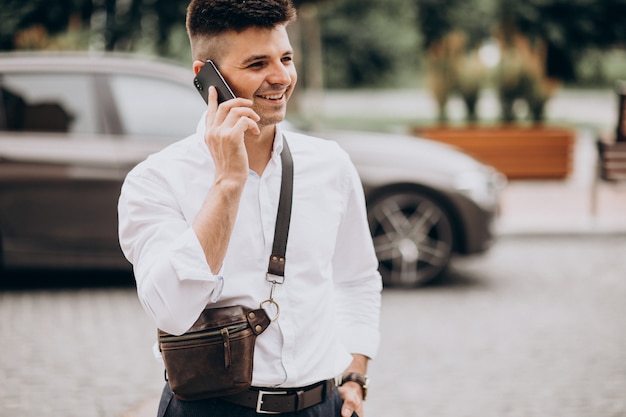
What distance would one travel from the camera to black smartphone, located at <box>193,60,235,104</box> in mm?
2066

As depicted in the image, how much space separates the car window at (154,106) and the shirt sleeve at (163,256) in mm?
5362

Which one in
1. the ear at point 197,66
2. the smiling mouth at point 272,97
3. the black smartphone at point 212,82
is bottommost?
the smiling mouth at point 272,97

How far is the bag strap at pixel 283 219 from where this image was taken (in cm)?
208

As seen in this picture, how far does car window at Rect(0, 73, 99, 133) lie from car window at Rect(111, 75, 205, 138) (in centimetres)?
25

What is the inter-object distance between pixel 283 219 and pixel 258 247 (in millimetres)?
90

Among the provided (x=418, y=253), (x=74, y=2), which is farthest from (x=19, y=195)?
(x=74, y=2)

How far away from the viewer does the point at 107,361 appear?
18.5ft

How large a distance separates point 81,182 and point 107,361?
6.32 ft

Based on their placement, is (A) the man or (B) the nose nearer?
(A) the man

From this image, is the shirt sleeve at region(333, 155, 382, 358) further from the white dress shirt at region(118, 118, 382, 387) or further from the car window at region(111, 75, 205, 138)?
the car window at region(111, 75, 205, 138)

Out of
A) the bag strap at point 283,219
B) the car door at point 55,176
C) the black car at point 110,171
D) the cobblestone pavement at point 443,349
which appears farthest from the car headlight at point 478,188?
the bag strap at point 283,219

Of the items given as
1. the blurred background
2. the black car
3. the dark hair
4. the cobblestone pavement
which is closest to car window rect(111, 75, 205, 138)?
the black car

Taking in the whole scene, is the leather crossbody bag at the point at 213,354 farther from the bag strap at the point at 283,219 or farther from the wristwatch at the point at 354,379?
the wristwatch at the point at 354,379

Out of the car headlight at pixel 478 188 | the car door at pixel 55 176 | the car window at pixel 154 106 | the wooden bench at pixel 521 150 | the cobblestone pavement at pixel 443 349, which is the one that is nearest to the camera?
the cobblestone pavement at pixel 443 349
